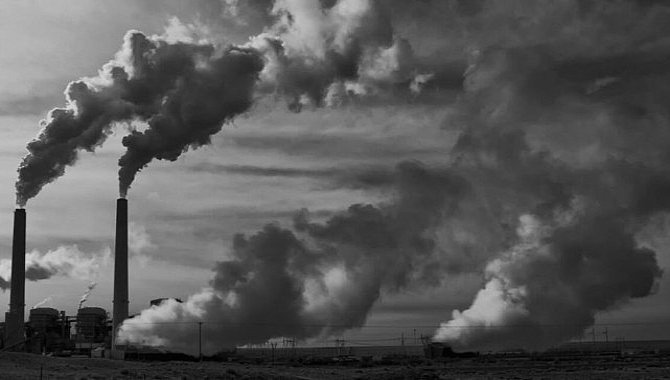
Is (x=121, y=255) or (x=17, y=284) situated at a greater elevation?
(x=121, y=255)

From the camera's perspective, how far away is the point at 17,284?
531 feet

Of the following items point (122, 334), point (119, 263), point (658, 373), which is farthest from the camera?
point (122, 334)

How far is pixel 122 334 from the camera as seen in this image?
17050cm

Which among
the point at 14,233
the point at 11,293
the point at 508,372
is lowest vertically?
the point at 508,372

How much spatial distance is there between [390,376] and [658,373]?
130 ft

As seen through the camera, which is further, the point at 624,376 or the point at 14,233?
the point at 14,233

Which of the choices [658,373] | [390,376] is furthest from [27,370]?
[658,373]

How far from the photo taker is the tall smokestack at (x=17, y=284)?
15950 cm

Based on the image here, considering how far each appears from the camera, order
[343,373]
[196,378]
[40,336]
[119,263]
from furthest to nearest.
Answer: [40,336]
[119,263]
[343,373]
[196,378]

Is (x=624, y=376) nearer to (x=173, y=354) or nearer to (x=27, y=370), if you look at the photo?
(x=27, y=370)

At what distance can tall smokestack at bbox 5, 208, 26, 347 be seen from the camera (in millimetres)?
159500

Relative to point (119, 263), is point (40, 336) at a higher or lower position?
lower

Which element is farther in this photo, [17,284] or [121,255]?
[17,284]

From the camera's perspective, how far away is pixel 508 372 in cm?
13800
